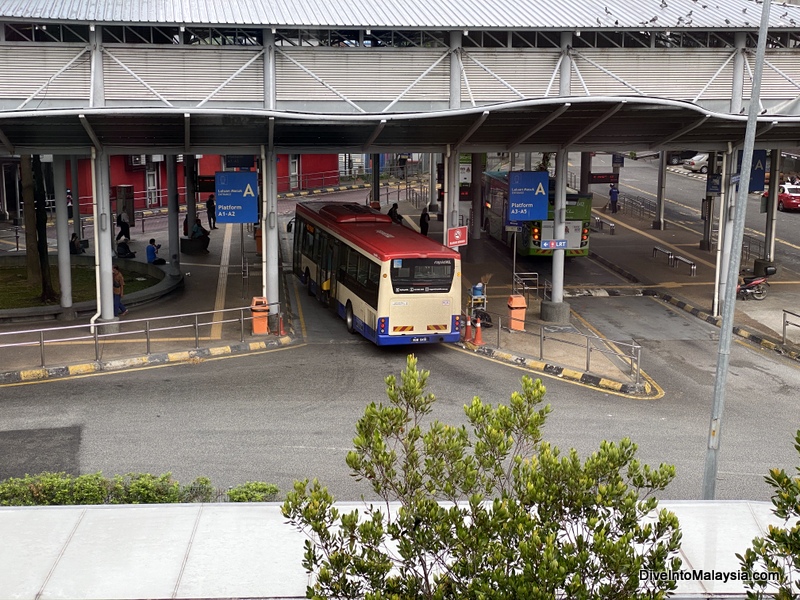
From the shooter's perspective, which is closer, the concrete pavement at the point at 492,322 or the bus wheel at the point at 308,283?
the concrete pavement at the point at 492,322

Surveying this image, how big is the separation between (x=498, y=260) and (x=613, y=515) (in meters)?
28.3

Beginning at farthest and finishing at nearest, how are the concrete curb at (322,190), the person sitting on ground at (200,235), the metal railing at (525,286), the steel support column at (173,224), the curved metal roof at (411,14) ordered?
the concrete curb at (322,190), the person sitting on ground at (200,235), the steel support column at (173,224), the metal railing at (525,286), the curved metal roof at (411,14)

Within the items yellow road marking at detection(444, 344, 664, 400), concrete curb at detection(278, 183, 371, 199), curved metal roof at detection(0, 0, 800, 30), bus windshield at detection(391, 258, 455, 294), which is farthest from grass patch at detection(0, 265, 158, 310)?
concrete curb at detection(278, 183, 371, 199)

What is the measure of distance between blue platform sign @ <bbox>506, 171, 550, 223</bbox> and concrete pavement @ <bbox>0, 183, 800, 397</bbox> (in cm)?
269

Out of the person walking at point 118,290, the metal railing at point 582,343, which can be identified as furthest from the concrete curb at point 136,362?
the metal railing at point 582,343

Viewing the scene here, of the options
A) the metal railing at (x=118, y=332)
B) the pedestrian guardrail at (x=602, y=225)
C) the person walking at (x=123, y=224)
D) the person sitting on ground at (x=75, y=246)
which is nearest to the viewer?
the metal railing at (x=118, y=332)

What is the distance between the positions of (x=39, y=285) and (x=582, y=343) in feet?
50.9

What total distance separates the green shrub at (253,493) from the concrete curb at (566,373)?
9.32 metres

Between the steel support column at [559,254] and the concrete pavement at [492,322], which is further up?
the steel support column at [559,254]

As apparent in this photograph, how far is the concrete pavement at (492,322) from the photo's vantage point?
22.2 metres

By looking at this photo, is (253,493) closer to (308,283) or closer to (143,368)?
(143,368)

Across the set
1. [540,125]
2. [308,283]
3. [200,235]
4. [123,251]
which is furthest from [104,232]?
[200,235]

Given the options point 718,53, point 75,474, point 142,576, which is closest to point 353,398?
point 75,474

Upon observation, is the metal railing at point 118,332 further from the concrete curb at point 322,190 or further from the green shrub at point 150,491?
the concrete curb at point 322,190
